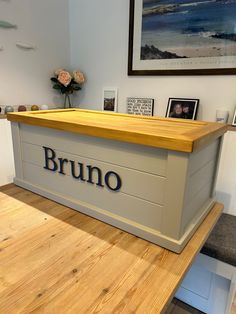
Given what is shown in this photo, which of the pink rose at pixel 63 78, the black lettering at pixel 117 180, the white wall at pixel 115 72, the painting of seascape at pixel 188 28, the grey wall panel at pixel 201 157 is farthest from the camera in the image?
the pink rose at pixel 63 78

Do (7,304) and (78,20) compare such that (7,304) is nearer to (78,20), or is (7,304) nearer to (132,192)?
(132,192)

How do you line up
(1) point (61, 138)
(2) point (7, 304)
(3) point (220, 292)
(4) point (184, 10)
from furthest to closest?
(4) point (184, 10) < (3) point (220, 292) < (1) point (61, 138) < (2) point (7, 304)

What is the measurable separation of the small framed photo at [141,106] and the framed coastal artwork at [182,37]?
202 millimetres

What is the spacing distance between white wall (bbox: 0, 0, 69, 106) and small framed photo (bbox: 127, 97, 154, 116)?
2.44 feet

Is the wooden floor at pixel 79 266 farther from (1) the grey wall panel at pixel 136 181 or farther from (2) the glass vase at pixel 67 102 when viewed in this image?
(2) the glass vase at pixel 67 102

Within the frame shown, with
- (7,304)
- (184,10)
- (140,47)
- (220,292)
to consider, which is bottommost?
(220,292)

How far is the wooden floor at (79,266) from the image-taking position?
1.75 feet

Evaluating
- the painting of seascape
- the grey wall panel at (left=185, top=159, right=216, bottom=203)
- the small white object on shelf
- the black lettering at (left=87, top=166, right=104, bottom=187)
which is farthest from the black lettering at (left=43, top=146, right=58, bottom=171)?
the small white object on shelf

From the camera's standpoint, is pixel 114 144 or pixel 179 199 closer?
pixel 179 199

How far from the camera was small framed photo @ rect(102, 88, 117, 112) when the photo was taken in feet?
6.68

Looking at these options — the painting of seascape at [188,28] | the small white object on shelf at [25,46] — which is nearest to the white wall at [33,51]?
the small white object on shelf at [25,46]

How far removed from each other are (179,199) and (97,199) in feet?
1.01

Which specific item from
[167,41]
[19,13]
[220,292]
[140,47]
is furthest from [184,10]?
[220,292]

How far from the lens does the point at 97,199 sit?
839 mm
